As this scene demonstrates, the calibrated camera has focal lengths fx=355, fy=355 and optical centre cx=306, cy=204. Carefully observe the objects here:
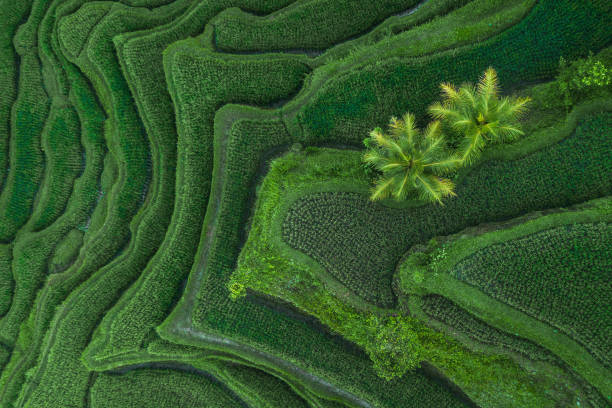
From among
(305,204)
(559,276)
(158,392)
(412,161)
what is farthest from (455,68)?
(158,392)

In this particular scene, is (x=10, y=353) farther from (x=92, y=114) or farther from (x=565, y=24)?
(x=565, y=24)

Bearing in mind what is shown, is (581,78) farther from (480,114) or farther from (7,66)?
(7,66)

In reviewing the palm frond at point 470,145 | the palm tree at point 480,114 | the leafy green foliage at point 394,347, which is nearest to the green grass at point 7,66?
the leafy green foliage at point 394,347

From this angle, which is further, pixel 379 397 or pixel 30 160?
pixel 30 160

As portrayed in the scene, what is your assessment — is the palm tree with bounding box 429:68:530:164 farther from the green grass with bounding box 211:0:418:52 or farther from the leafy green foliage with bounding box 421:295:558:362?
the green grass with bounding box 211:0:418:52

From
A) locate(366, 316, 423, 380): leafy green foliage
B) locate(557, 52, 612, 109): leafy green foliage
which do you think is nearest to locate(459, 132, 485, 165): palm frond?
locate(557, 52, 612, 109): leafy green foliage

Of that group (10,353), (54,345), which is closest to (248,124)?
(54,345)
